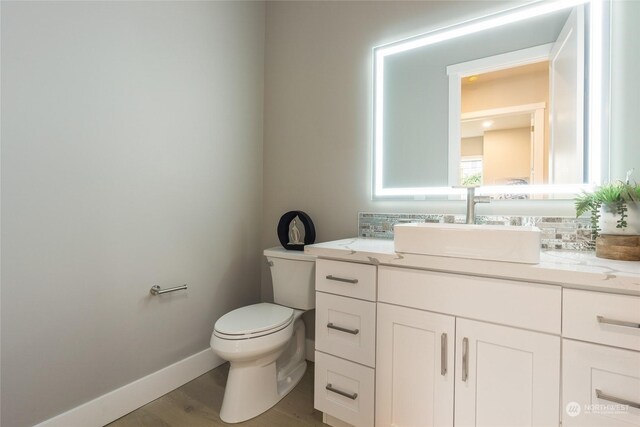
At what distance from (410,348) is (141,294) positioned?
136cm

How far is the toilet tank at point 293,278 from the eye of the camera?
1796mm

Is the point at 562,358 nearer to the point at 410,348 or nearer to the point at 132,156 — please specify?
the point at 410,348

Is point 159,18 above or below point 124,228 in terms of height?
above

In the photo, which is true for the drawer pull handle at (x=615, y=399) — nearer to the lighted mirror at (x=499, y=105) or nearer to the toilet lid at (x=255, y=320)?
the lighted mirror at (x=499, y=105)

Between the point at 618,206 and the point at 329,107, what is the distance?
152cm

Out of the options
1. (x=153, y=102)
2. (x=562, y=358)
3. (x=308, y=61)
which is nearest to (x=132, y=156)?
(x=153, y=102)

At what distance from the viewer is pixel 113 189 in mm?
1494

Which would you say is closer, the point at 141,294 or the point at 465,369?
the point at 465,369

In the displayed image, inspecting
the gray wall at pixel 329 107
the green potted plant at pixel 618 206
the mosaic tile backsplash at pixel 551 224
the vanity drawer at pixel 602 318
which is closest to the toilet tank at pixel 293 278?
the gray wall at pixel 329 107

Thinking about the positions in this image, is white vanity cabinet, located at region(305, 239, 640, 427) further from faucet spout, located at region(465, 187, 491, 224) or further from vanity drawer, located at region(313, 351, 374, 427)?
faucet spout, located at region(465, 187, 491, 224)

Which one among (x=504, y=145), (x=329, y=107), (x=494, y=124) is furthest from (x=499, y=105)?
(x=329, y=107)

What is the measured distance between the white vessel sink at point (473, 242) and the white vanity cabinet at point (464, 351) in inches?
3.5

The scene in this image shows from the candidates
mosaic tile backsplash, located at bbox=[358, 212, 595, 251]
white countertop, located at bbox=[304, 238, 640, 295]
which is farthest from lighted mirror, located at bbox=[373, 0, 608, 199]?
white countertop, located at bbox=[304, 238, 640, 295]

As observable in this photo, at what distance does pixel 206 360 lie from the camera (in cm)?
196
